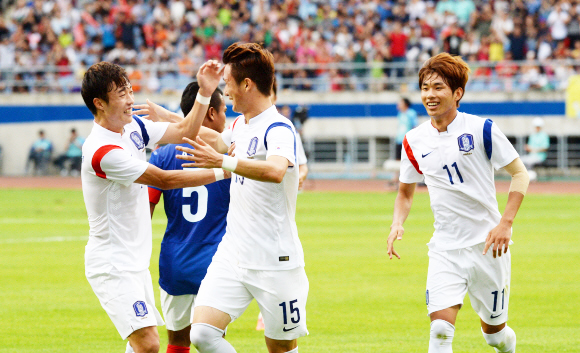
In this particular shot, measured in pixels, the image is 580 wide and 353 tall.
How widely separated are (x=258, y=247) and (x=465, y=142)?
174cm

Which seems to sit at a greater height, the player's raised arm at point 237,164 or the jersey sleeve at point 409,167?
the player's raised arm at point 237,164

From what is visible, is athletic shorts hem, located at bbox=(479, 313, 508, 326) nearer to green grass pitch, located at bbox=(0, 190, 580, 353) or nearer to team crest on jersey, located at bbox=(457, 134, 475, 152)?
team crest on jersey, located at bbox=(457, 134, 475, 152)

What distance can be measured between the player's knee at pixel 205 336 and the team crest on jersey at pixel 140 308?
1.28ft

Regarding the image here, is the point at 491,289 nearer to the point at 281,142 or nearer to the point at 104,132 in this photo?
the point at 281,142

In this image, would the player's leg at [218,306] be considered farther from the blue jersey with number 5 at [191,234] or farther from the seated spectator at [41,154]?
the seated spectator at [41,154]

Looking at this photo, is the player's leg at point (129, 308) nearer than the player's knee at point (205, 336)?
No

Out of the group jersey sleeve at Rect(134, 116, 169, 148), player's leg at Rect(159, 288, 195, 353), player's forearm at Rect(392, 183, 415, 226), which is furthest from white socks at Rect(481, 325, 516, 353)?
jersey sleeve at Rect(134, 116, 169, 148)

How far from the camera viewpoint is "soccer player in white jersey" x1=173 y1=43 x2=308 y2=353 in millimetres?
5047

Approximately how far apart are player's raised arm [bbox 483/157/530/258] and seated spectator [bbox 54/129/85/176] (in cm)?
2764

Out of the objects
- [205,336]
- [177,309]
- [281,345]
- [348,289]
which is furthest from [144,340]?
[348,289]

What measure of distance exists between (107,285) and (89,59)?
97.5 feet

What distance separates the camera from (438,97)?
572 cm

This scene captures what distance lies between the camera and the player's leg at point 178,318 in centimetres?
590

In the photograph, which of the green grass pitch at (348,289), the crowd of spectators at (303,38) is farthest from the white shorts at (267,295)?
the crowd of spectators at (303,38)
